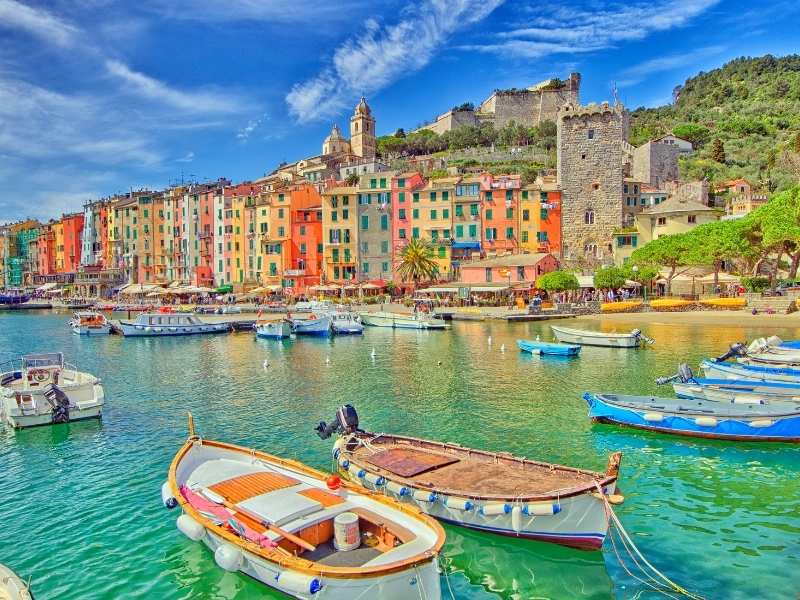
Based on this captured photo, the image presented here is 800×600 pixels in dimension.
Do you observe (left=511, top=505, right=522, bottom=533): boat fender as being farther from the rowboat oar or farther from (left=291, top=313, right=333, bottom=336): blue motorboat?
(left=291, top=313, right=333, bottom=336): blue motorboat

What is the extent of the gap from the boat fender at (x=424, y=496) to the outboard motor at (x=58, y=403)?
49.0ft

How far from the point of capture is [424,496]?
39.7 ft

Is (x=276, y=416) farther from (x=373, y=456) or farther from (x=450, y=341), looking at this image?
(x=450, y=341)

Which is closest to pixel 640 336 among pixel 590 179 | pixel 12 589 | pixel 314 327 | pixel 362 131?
pixel 314 327

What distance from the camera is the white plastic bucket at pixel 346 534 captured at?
388 inches

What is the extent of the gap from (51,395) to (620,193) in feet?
207

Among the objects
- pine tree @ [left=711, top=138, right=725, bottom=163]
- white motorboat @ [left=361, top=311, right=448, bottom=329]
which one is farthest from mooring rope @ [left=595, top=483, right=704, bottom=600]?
pine tree @ [left=711, top=138, right=725, bottom=163]

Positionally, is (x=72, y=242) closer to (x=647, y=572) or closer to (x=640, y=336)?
(x=640, y=336)

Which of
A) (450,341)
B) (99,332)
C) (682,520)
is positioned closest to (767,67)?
(450,341)

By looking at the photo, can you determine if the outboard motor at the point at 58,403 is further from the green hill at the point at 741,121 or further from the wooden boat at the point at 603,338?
the green hill at the point at 741,121

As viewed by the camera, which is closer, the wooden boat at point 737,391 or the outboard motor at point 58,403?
the wooden boat at point 737,391

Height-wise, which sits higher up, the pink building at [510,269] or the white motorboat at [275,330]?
the pink building at [510,269]

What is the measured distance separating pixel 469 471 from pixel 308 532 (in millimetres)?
4222

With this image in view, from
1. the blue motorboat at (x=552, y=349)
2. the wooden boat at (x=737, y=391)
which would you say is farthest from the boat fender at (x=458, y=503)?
the blue motorboat at (x=552, y=349)
